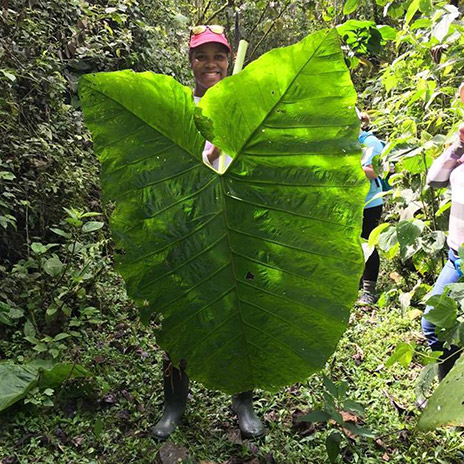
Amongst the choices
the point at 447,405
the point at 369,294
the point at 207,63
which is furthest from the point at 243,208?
the point at 369,294

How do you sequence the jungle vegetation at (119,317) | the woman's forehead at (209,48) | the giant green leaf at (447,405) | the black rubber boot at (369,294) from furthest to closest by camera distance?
the black rubber boot at (369,294) < the jungle vegetation at (119,317) < the woman's forehead at (209,48) < the giant green leaf at (447,405)

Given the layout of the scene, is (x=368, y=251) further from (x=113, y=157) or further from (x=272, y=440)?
(x=113, y=157)

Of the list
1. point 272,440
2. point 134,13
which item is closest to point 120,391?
point 272,440

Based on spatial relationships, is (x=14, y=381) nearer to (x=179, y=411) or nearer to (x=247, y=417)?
(x=179, y=411)

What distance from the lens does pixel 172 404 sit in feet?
5.75

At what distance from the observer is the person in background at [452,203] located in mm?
1714

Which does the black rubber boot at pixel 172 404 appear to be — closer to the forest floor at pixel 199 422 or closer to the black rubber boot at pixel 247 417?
the forest floor at pixel 199 422

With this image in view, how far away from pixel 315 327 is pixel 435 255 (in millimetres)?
1546

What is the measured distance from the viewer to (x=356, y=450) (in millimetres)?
1680

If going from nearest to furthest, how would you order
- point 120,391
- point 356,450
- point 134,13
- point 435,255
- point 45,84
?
point 356,450
point 120,391
point 435,255
point 45,84
point 134,13

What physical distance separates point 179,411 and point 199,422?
0.42 ft

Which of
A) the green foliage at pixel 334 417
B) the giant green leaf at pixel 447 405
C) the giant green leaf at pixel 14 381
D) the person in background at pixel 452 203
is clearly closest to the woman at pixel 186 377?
the green foliage at pixel 334 417

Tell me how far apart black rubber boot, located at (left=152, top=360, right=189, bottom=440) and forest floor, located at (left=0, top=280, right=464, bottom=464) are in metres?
0.04

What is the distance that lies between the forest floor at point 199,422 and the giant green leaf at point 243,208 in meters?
0.90
